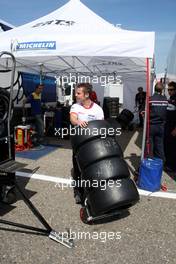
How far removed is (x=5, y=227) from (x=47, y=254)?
2.58 feet

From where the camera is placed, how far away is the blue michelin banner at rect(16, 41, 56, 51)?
5.87m

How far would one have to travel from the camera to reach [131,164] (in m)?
6.74

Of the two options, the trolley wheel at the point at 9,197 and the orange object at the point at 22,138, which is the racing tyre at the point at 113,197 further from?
the orange object at the point at 22,138

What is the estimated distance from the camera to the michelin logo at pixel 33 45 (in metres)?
5.88

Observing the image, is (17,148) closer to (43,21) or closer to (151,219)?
A: (43,21)

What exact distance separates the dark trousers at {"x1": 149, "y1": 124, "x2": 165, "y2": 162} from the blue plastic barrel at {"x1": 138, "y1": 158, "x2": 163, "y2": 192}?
76 centimetres

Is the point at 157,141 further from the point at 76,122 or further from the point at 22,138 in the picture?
the point at 22,138

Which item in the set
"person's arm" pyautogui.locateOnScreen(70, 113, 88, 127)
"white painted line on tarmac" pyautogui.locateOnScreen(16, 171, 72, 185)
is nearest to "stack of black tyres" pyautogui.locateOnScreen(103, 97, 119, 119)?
"white painted line on tarmac" pyautogui.locateOnScreen(16, 171, 72, 185)

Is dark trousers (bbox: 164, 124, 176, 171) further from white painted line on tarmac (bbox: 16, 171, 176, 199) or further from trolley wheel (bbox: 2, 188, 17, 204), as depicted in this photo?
trolley wheel (bbox: 2, 188, 17, 204)

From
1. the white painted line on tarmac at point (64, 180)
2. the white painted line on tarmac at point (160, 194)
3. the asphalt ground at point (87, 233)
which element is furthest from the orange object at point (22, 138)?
the white painted line on tarmac at point (160, 194)

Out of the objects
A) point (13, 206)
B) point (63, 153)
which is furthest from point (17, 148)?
point (13, 206)

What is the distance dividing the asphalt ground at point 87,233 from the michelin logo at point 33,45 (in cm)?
266

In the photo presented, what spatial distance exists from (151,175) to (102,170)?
1750 millimetres

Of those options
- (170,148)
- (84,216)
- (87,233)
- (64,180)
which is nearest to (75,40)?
(64,180)
